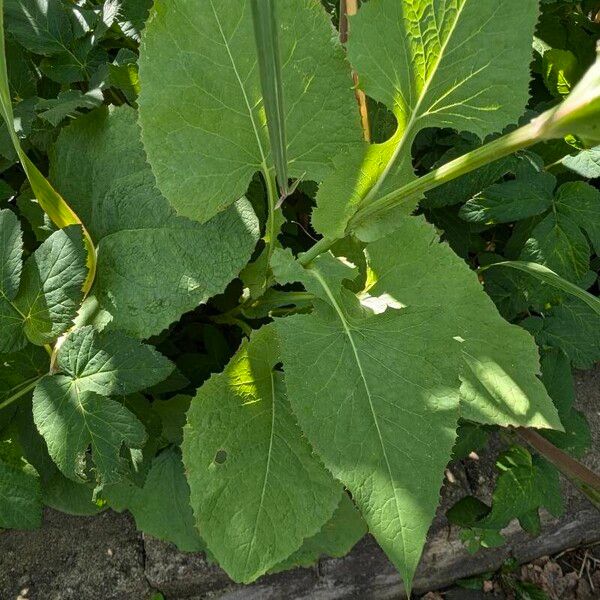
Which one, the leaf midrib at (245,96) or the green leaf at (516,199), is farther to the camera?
the green leaf at (516,199)

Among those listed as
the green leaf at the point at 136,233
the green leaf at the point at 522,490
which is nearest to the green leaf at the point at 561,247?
the green leaf at the point at 522,490

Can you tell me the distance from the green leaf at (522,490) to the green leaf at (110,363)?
0.79 metres

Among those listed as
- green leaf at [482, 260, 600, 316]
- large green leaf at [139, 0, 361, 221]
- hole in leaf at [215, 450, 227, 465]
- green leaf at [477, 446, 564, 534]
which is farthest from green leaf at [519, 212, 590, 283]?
hole in leaf at [215, 450, 227, 465]

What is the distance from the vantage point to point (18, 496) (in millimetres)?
1165

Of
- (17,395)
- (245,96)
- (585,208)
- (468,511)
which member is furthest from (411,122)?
(468,511)

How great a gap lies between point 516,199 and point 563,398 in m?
0.42

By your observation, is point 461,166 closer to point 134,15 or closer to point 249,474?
point 249,474

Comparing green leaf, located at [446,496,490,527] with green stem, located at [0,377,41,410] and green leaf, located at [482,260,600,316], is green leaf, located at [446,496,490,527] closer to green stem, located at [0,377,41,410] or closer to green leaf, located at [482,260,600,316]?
green leaf, located at [482,260,600,316]

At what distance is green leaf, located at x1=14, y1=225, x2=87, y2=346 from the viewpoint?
102 centimetres

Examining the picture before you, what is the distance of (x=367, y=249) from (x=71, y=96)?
0.57 m

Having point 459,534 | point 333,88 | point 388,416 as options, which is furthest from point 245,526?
point 459,534

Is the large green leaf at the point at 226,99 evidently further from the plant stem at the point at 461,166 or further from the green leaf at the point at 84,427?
the green leaf at the point at 84,427

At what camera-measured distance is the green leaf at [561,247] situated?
1381 millimetres

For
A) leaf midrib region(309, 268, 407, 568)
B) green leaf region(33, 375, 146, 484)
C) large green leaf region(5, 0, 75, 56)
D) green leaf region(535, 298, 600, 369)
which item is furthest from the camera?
green leaf region(535, 298, 600, 369)
